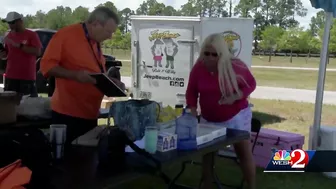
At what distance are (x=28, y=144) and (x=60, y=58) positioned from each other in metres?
0.87

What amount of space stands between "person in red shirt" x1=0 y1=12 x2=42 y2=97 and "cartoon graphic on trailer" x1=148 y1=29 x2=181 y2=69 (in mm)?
2103

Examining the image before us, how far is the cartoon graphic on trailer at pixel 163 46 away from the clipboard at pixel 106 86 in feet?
12.9

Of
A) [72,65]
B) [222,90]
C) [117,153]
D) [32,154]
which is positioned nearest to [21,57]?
[72,65]

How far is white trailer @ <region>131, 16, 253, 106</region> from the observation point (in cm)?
646

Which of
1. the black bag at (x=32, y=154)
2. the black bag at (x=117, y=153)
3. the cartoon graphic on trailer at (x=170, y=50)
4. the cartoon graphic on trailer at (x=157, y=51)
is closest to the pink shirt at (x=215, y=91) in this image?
the black bag at (x=117, y=153)

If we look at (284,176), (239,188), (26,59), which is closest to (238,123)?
(239,188)

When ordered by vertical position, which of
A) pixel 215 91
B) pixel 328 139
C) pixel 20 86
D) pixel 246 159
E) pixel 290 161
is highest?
pixel 215 91

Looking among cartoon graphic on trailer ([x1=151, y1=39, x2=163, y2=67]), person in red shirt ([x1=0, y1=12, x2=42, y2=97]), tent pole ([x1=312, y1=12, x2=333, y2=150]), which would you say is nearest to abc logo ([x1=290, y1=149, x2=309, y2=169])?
tent pole ([x1=312, y1=12, x2=333, y2=150])

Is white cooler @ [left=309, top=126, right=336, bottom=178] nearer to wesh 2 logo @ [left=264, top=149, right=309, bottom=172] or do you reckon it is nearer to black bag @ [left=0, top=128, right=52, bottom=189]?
wesh 2 logo @ [left=264, top=149, right=309, bottom=172]

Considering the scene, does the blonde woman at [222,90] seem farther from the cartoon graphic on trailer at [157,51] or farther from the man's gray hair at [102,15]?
the cartoon graphic on trailer at [157,51]

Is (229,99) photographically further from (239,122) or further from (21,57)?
(21,57)

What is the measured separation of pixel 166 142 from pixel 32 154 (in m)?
0.76

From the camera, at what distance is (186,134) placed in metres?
2.53

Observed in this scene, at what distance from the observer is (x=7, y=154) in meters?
1.99
